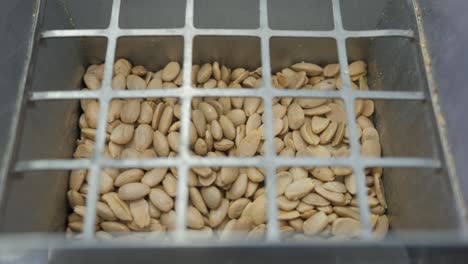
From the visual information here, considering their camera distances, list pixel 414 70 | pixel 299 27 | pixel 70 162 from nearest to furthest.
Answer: pixel 70 162 < pixel 414 70 < pixel 299 27

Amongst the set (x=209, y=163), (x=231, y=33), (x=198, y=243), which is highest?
(x=231, y=33)

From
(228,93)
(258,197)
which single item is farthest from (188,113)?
(258,197)

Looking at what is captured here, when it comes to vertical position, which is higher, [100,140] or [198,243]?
[100,140]

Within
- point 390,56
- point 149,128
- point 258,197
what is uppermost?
point 390,56

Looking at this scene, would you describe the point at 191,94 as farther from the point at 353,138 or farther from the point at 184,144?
the point at 353,138

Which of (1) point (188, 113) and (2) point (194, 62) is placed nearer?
(1) point (188, 113)

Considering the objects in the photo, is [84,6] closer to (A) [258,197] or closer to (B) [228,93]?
(B) [228,93]

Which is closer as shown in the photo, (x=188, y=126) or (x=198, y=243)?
(x=198, y=243)

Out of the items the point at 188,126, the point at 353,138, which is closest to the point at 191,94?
the point at 188,126
